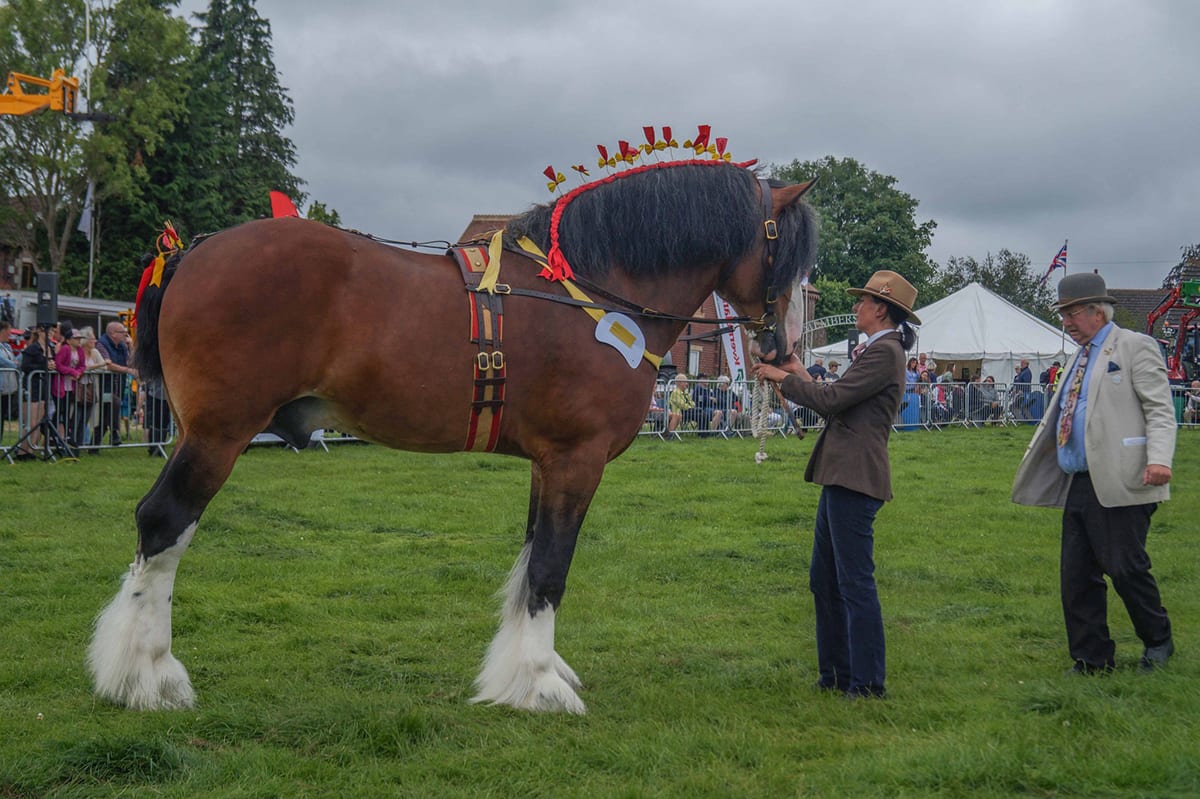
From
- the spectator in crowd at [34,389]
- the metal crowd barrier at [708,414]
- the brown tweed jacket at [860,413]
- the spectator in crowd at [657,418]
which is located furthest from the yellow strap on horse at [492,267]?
the spectator in crowd at [657,418]

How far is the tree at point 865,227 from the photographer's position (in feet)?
221

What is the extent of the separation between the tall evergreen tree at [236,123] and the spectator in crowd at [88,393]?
2759 centimetres

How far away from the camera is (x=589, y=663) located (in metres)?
5.52

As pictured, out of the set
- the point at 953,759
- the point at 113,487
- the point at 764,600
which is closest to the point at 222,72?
the point at 113,487

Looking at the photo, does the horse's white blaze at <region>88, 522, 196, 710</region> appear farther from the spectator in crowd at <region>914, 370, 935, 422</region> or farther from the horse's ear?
the spectator in crowd at <region>914, 370, 935, 422</region>

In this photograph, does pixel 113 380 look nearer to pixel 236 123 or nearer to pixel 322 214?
pixel 322 214

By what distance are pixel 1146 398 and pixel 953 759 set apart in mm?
2485

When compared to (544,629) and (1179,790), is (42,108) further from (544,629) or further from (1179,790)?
(1179,790)

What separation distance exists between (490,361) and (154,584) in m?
1.79

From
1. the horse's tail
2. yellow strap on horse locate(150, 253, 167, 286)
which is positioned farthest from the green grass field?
yellow strap on horse locate(150, 253, 167, 286)

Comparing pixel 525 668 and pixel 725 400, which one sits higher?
pixel 725 400

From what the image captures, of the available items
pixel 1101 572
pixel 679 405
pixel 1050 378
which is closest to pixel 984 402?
pixel 1050 378

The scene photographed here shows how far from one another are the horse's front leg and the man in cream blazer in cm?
271

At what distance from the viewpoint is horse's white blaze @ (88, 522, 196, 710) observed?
4477mm
